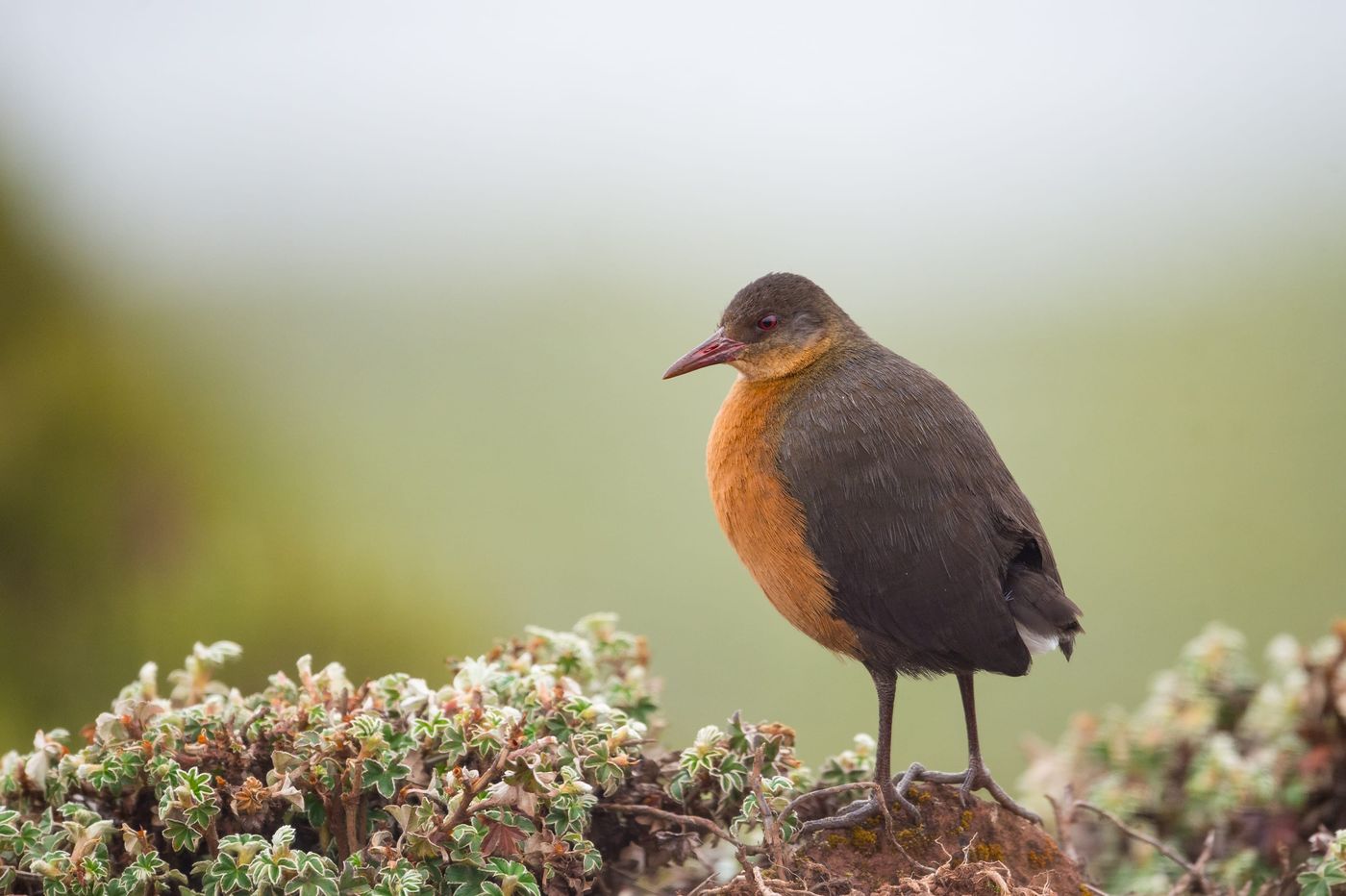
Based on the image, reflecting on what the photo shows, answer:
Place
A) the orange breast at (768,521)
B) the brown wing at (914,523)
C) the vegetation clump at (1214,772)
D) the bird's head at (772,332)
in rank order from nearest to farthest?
the brown wing at (914,523) < the orange breast at (768,521) < the bird's head at (772,332) < the vegetation clump at (1214,772)

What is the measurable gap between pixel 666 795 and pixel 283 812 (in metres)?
0.94

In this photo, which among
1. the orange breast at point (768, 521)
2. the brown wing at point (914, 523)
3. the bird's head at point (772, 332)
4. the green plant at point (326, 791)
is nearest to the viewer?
the green plant at point (326, 791)

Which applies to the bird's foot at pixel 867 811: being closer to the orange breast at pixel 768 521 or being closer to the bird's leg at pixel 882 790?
the bird's leg at pixel 882 790

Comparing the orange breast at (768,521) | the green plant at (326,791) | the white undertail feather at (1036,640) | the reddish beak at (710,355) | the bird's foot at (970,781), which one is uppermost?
the reddish beak at (710,355)

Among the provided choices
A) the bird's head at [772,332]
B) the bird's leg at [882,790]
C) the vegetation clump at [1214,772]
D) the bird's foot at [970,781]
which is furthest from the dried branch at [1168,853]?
the bird's head at [772,332]

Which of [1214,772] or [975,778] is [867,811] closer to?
[975,778]

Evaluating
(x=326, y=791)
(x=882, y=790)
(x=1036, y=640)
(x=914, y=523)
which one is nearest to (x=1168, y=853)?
(x=1036, y=640)

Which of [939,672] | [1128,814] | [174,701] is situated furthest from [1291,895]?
[174,701]

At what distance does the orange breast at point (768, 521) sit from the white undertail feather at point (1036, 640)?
0.42 meters

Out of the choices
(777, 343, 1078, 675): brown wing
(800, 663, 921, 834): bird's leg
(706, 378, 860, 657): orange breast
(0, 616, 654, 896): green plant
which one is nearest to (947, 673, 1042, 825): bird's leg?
(800, 663, 921, 834): bird's leg

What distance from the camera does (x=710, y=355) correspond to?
3.69 meters

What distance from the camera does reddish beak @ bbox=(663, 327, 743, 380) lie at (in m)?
3.68

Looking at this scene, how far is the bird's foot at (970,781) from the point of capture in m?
3.29

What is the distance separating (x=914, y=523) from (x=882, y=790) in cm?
67
